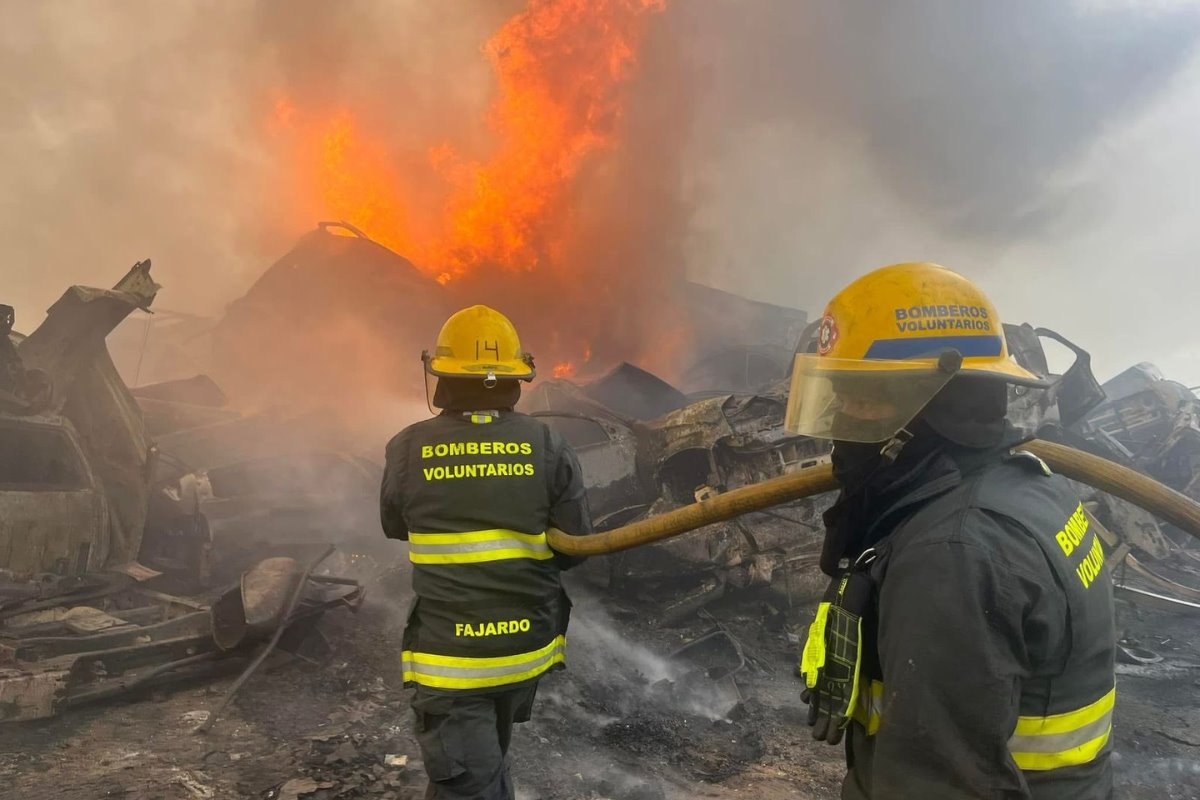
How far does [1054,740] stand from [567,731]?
3.39m

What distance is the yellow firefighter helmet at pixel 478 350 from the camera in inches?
101

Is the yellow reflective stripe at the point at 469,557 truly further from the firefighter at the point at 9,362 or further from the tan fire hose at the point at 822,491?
the firefighter at the point at 9,362

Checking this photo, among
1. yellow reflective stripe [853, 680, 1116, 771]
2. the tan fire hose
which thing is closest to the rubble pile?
the tan fire hose

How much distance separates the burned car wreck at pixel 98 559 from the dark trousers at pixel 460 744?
2597 mm

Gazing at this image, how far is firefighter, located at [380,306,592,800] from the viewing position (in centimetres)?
225

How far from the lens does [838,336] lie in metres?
1.46

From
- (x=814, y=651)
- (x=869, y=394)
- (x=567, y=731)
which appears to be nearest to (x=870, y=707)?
(x=814, y=651)

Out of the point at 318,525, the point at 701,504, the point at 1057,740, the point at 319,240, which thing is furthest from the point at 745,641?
the point at 319,240

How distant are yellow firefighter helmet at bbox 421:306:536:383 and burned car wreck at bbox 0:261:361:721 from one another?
2.83 metres

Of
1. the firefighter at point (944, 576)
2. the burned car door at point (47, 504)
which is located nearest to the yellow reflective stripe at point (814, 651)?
the firefighter at point (944, 576)

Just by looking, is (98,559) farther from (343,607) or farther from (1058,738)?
(1058,738)

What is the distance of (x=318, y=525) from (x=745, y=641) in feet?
17.0

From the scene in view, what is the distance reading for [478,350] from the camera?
8.59 ft

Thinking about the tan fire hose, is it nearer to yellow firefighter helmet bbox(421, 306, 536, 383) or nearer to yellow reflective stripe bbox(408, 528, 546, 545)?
yellow reflective stripe bbox(408, 528, 546, 545)
